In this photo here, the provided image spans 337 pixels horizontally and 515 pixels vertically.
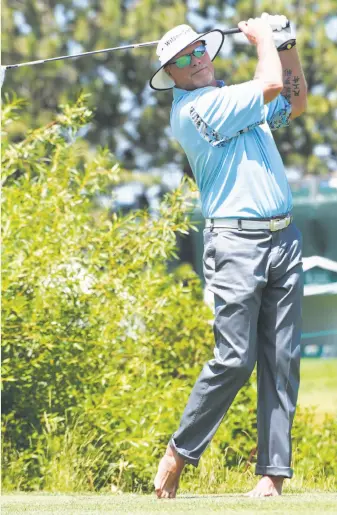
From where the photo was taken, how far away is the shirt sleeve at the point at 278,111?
4043 mm

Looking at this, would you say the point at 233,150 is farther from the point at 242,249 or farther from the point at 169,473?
the point at 169,473

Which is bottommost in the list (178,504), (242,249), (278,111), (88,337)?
(178,504)

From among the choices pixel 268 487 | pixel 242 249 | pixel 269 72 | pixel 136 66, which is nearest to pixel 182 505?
pixel 268 487

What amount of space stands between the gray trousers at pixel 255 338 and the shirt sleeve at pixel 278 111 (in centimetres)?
47

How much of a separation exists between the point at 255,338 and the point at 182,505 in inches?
24.9

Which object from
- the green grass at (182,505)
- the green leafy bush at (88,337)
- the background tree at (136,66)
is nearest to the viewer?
the green grass at (182,505)

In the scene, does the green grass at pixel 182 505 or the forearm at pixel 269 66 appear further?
the forearm at pixel 269 66

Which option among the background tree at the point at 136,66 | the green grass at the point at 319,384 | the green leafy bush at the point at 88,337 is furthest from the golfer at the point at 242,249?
the background tree at the point at 136,66

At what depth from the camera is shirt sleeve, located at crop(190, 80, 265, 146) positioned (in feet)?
12.0

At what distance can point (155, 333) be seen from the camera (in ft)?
19.7

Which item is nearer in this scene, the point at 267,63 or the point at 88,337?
the point at 267,63

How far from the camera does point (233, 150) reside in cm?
375

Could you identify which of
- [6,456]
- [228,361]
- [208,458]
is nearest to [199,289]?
[208,458]

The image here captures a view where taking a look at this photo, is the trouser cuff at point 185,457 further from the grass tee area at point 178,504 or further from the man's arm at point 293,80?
the man's arm at point 293,80
